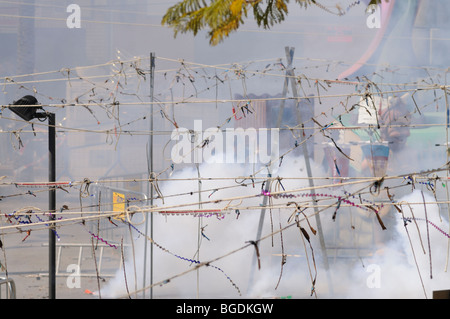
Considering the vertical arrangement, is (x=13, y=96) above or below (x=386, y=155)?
above

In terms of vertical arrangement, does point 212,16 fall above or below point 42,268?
above

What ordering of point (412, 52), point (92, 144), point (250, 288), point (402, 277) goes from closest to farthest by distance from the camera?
point (250, 288)
point (402, 277)
point (412, 52)
point (92, 144)

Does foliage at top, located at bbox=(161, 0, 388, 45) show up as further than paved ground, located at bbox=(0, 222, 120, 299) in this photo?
No

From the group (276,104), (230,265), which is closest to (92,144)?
(276,104)

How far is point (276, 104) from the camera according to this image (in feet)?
78.3

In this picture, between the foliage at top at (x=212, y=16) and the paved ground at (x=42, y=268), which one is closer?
the foliage at top at (x=212, y=16)

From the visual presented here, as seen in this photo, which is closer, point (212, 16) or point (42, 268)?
point (212, 16)

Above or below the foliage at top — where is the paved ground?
below

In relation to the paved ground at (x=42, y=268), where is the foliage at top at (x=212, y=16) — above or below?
above
